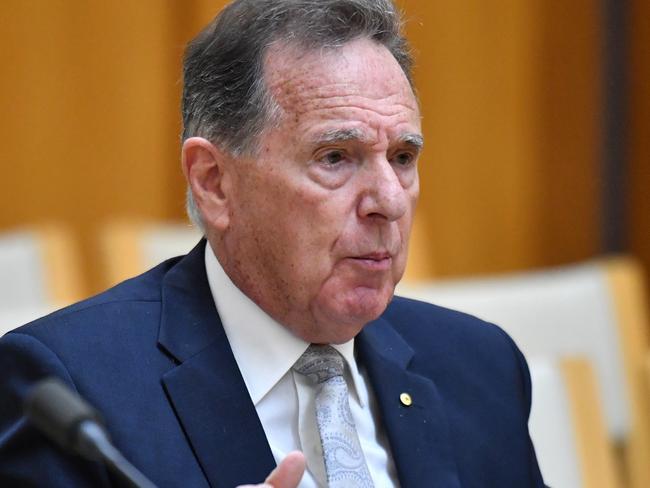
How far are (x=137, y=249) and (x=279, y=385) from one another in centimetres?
177

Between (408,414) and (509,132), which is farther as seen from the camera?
(509,132)

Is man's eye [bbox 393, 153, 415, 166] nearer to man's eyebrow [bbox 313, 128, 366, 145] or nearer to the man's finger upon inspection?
man's eyebrow [bbox 313, 128, 366, 145]

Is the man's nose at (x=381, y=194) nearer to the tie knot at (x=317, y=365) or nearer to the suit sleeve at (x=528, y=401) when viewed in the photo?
the tie knot at (x=317, y=365)

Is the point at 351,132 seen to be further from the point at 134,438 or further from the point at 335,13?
the point at 134,438

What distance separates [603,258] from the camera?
211 inches

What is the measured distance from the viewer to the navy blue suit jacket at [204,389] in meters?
1.74

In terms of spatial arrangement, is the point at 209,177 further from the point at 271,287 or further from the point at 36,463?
the point at 36,463

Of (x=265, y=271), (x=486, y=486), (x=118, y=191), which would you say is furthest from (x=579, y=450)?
(x=118, y=191)

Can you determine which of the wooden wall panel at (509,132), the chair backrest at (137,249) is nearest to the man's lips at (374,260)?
the chair backrest at (137,249)

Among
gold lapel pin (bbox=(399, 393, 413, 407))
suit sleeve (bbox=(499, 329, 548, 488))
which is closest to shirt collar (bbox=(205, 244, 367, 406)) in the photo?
gold lapel pin (bbox=(399, 393, 413, 407))

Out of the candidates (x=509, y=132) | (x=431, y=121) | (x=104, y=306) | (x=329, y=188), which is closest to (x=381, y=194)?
(x=329, y=188)

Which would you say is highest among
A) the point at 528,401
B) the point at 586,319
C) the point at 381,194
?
the point at 381,194

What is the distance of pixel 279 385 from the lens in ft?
6.32

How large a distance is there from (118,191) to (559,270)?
1.95 meters
